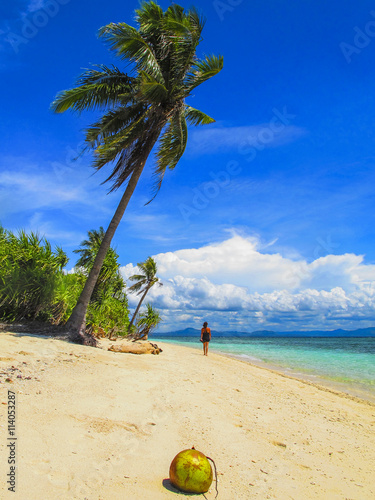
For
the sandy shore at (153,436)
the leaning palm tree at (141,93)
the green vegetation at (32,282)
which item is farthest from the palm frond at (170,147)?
the sandy shore at (153,436)

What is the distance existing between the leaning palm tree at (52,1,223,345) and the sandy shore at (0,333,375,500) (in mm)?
4792

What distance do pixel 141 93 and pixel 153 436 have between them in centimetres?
929

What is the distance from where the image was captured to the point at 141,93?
9.25m

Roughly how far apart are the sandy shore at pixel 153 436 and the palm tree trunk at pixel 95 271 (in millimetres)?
2544

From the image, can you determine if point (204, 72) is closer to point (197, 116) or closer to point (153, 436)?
point (197, 116)

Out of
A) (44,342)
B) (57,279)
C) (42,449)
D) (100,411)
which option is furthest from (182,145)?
(42,449)

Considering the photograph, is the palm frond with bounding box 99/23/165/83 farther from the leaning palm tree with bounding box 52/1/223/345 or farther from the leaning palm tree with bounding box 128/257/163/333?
the leaning palm tree with bounding box 128/257/163/333

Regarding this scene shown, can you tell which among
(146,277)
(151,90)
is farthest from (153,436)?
(146,277)

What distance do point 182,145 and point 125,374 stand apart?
27.0ft

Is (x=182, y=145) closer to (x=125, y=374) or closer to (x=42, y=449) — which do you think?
(x=125, y=374)

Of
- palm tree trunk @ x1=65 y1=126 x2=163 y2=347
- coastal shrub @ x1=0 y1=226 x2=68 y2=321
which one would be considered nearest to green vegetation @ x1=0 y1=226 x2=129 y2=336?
coastal shrub @ x1=0 y1=226 x2=68 y2=321

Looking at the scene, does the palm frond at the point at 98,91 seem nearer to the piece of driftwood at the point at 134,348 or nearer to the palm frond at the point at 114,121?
the palm frond at the point at 114,121

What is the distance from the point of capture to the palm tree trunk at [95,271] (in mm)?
8844

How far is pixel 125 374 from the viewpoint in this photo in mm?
5789
